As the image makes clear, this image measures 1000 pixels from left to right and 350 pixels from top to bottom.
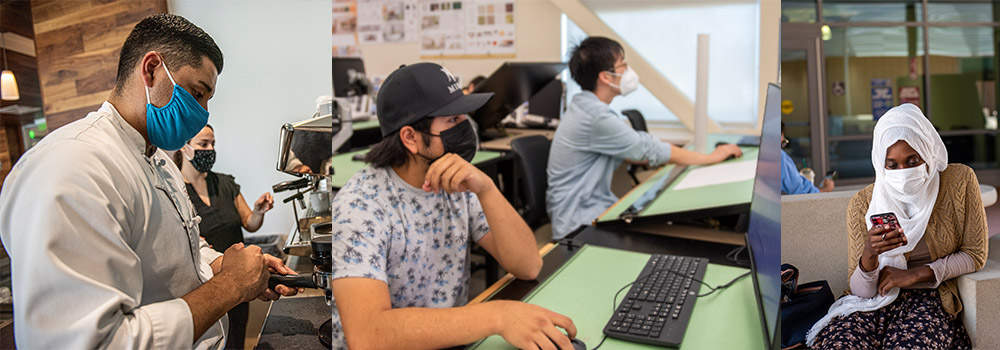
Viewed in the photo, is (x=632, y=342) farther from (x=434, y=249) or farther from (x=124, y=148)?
(x=124, y=148)

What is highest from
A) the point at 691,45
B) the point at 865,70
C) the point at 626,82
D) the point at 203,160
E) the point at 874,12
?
the point at 691,45

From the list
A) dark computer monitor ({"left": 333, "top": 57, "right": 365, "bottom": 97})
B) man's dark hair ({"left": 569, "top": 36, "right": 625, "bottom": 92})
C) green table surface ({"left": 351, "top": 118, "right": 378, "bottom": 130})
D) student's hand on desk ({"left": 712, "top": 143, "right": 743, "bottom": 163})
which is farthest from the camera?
green table surface ({"left": 351, "top": 118, "right": 378, "bottom": 130})

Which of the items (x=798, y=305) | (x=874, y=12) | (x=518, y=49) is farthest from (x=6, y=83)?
(x=518, y=49)

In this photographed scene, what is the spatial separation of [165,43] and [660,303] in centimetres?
97

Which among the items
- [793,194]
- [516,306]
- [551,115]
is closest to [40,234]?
[516,306]

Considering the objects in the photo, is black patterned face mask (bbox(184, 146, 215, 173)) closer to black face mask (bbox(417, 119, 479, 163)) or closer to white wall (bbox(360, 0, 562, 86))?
black face mask (bbox(417, 119, 479, 163))

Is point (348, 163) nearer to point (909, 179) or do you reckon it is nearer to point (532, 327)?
point (532, 327)

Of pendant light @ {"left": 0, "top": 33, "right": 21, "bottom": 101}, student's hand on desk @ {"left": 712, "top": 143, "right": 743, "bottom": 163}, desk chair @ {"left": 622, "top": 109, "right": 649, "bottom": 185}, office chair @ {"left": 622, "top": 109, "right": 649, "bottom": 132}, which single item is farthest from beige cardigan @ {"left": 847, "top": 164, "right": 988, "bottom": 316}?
office chair @ {"left": 622, "top": 109, "right": 649, "bottom": 132}

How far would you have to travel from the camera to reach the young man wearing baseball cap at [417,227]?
3.37 ft

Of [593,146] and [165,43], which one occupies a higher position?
[165,43]

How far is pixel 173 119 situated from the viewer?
0.74m

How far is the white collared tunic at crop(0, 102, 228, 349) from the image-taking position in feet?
2.08

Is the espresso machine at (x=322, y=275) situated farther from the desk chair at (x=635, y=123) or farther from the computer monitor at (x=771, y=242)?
the desk chair at (x=635, y=123)

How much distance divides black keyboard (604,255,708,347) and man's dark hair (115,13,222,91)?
2.65 feet
